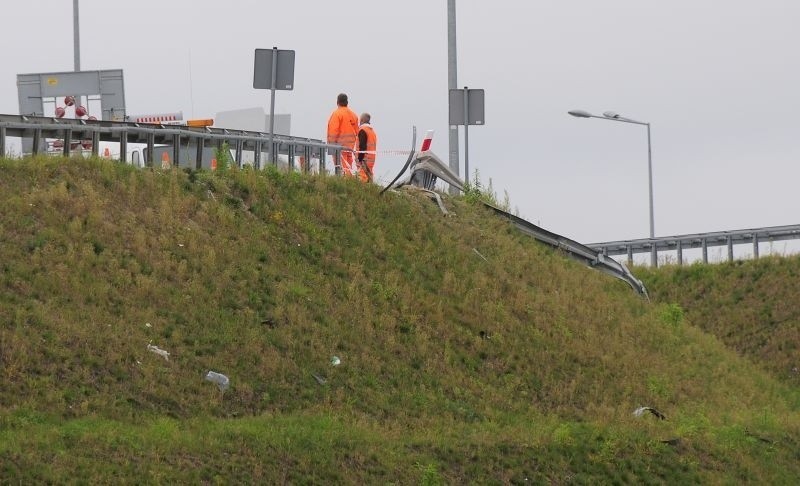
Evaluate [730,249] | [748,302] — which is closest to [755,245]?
[730,249]

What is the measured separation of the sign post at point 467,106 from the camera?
1193 inches

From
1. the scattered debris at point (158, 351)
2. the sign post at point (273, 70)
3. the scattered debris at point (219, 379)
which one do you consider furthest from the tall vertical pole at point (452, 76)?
the scattered debris at point (158, 351)

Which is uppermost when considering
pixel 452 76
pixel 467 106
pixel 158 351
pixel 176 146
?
pixel 452 76

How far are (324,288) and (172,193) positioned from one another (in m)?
2.54

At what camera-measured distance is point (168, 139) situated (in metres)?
26.5

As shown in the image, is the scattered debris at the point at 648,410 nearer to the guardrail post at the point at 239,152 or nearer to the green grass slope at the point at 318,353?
the green grass slope at the point at 318,353

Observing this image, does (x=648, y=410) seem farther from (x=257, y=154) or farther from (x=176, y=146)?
(x=176, y=146)

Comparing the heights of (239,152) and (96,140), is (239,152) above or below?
below

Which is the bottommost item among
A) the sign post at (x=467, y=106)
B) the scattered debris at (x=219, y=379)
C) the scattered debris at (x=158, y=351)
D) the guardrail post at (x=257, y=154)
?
the scattered debris at (x=219, y=379)

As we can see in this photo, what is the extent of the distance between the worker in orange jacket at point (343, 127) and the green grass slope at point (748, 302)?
30.1ft

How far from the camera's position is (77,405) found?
18.2m

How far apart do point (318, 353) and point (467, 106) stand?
9.66m

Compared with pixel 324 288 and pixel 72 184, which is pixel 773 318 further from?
pixel 72 184

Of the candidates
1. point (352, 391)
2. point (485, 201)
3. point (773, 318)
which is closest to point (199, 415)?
point (352, 391)
